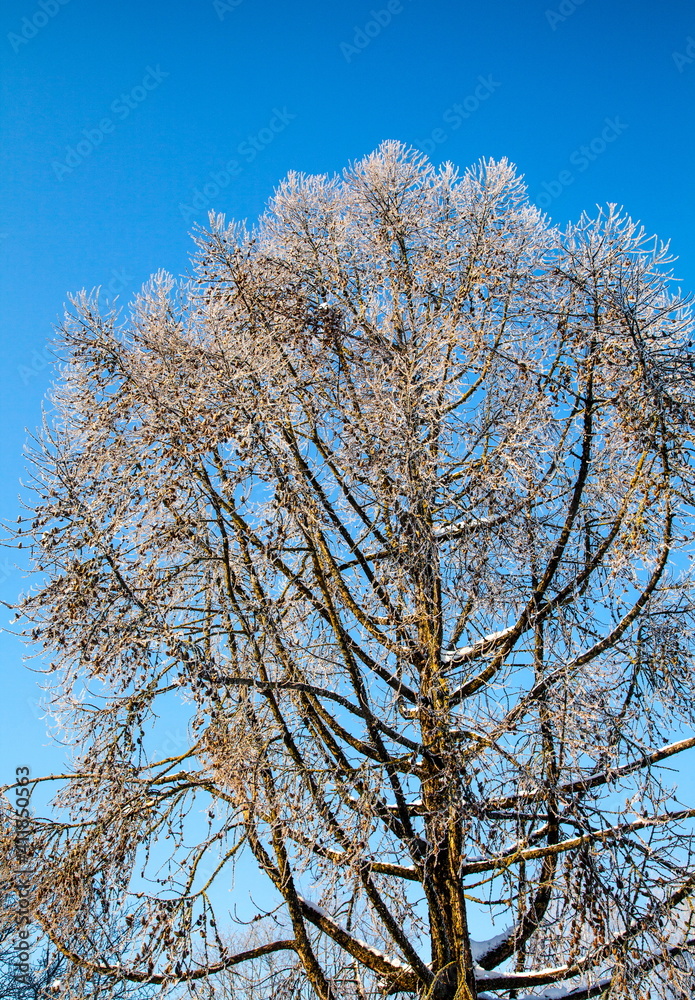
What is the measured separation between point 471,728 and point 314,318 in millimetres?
3934

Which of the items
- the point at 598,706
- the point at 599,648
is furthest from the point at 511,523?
the point at 598,706

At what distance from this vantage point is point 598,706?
4.90 meters

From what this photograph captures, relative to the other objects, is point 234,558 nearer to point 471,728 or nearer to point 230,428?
point 230,428

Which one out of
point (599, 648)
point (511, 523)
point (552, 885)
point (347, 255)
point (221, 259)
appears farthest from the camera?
point (347, 255)

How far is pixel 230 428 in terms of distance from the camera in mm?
5508

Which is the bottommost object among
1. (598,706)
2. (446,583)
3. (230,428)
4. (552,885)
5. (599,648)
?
(552,885)

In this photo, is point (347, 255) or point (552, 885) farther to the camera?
point (347, 255)

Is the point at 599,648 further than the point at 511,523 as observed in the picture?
No

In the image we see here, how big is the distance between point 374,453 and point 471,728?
7.33ft

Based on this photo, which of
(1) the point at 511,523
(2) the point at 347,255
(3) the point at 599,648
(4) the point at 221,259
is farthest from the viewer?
(2) the point at 347,255

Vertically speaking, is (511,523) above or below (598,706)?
above

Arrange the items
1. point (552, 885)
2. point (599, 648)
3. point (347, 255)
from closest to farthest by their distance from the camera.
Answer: point (552, 885)
point (599, 648)
point (347, 255)

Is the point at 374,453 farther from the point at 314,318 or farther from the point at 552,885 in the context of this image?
the point at 552,885

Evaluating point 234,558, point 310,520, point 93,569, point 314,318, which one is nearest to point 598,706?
point 310,520
